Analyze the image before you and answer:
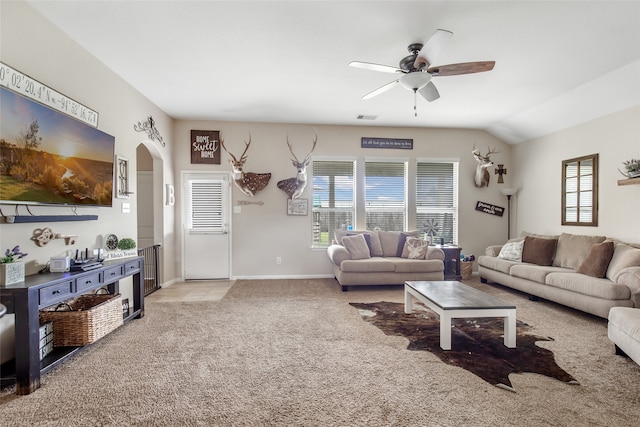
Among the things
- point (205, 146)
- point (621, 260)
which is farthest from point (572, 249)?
point (205, 146)

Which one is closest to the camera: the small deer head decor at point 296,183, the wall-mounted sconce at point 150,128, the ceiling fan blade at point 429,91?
the ceiling fan blade at point 429,91

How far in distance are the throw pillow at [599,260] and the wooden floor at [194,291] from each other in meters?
4.74

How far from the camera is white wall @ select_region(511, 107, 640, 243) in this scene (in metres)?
3.85

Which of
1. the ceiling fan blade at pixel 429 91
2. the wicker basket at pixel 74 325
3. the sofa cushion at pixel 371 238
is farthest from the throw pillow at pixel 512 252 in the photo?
the wicker basket at pixel 74 325

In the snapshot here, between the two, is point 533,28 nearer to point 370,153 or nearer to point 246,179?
point 370,153

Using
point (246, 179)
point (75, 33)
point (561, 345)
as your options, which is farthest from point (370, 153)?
point (75, 33)

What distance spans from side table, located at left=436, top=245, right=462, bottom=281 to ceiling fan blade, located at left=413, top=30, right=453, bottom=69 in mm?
3479

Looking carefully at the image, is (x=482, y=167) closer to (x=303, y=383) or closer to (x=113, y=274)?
(x=303, y=383)

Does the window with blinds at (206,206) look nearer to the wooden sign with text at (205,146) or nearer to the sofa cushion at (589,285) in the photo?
the wooden sign with text at (205,146)

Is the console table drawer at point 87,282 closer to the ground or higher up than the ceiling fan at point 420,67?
closer to the ground

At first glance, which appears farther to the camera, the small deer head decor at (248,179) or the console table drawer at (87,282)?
the small deer head decor at (248,179)

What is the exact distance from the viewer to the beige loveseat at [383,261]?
15.1 feet

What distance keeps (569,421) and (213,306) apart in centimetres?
356

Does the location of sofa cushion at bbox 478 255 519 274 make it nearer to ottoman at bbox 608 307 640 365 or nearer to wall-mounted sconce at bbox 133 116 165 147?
ottoman at bbox 608 307 640 365
